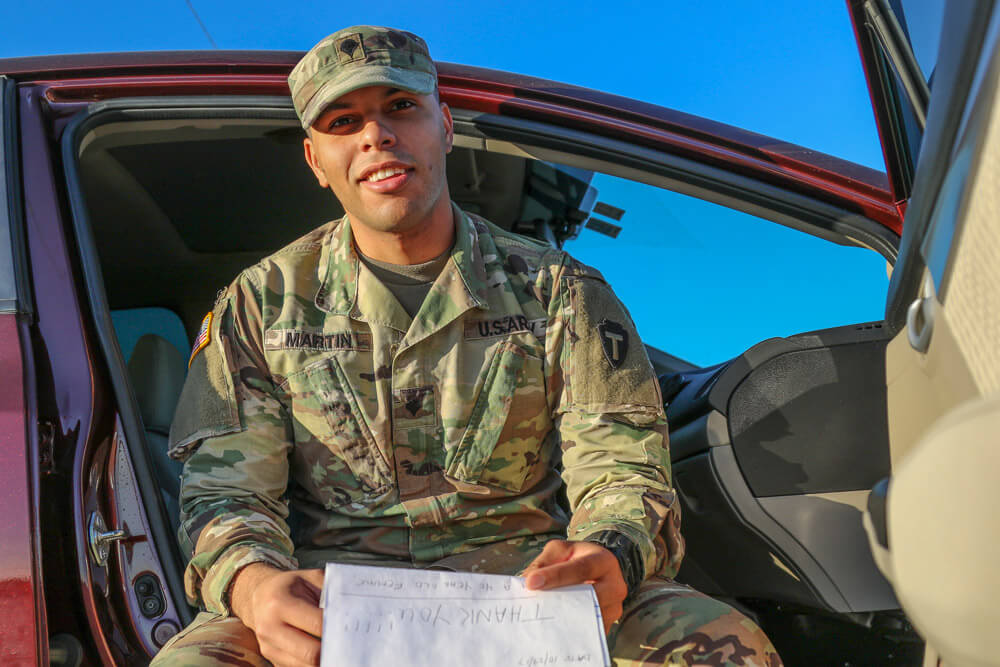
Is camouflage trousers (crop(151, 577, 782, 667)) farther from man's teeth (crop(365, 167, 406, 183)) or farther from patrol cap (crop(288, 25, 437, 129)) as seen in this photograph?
patrol cap (crop(288, 25, 437, 129))

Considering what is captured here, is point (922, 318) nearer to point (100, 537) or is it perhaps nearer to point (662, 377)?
point (100, 537)

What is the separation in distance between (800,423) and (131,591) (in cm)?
109

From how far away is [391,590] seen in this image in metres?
0.97

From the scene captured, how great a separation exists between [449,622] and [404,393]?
0.54m

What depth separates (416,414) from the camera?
4.75ft

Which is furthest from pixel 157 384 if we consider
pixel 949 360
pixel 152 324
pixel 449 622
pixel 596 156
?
pixel 949 360

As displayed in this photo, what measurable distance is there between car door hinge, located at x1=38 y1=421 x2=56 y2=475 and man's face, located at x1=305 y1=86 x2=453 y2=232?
60 centimetres

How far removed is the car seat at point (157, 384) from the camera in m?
2.04

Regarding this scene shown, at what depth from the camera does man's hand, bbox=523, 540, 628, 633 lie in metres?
1.02

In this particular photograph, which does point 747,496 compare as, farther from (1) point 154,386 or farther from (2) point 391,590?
(1) point 154,386

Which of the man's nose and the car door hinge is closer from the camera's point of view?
the car door hinge

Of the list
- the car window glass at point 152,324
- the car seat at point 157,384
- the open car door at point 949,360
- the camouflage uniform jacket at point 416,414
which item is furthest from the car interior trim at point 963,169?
the car window glass at point 152,324

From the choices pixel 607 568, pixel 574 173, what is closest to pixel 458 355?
pixel 607 568

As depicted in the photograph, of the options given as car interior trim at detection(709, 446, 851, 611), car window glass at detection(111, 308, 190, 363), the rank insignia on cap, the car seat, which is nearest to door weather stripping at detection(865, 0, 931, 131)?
the rank insignia on cap
